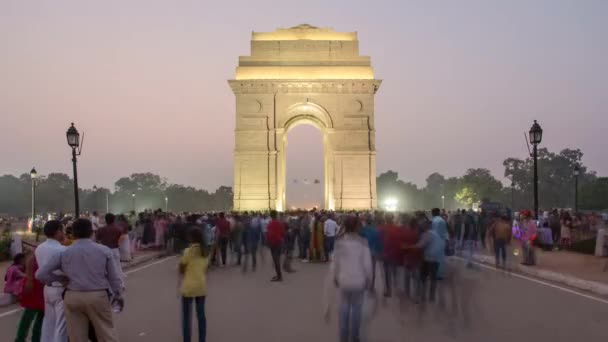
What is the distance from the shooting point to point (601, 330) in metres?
9.08

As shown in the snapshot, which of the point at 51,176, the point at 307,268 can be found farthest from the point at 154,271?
the point at 51,176

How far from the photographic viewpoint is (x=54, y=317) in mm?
6984

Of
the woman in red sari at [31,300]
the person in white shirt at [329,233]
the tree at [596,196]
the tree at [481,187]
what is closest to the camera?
the woman in red sari at [31,300]

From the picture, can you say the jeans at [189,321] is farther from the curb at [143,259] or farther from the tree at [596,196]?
the tree at [596,196]

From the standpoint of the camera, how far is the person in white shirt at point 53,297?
21.9ft

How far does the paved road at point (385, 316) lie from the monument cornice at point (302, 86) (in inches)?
1257

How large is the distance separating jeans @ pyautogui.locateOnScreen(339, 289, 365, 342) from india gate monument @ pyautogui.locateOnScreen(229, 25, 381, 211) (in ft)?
124

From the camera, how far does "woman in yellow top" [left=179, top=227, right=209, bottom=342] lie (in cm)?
779

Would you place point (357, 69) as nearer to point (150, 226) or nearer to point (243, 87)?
point (243, 87)

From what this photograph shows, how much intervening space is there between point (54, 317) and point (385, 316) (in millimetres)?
5224

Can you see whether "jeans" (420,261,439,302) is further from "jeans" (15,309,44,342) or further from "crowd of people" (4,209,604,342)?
"jeans" (15,309,44,342)

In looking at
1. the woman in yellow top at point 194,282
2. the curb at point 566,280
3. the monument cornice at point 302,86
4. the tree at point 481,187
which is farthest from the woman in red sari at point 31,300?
the tree at point 481,187

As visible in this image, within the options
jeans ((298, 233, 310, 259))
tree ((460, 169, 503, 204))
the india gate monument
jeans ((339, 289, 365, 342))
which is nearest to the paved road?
jeans ((339, 289, 365, 342))

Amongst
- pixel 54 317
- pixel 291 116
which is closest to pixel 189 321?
pixel 54 317
